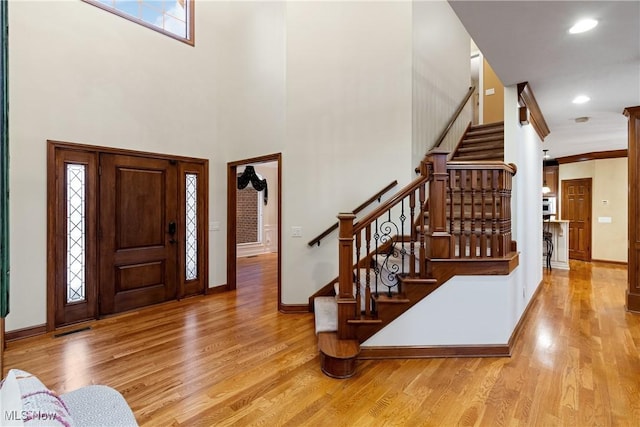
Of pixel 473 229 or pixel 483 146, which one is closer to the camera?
pixel 473 229

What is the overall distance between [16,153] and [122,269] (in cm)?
159

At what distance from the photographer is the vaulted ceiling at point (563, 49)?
2025 millimetres

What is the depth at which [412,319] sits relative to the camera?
2.67 m

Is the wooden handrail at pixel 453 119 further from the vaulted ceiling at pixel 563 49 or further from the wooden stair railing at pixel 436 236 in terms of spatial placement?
the wooden stair railing at pixel 436 236

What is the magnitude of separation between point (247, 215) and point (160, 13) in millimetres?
5128

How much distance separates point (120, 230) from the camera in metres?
3.86

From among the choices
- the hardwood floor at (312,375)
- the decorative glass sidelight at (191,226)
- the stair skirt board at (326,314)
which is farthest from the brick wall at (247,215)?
the stair skirt board at (326,314)

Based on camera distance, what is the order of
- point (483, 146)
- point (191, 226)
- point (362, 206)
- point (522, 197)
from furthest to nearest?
point (483, 146), point (191, 226), point (362, 206), point (522, 197)

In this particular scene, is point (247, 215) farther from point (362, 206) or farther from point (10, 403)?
point (10, 403)

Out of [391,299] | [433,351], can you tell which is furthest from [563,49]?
[433,351]

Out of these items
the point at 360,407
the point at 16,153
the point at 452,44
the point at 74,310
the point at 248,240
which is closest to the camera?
the point at 360,407

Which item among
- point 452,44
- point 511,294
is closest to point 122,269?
point 511,294

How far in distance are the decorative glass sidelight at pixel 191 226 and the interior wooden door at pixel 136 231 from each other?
182 mm

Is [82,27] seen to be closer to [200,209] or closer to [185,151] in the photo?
[185,151]
